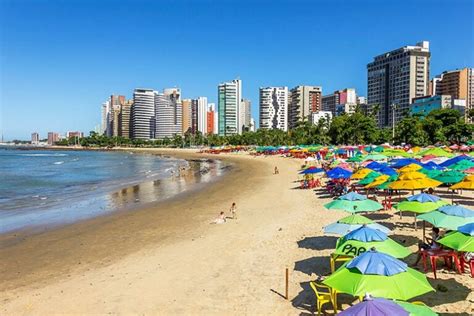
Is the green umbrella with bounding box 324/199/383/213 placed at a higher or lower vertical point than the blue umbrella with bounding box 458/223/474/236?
lower

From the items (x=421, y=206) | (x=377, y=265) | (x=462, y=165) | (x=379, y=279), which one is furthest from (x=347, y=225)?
(x=462, y=165)

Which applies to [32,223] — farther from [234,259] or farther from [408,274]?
[408,274]

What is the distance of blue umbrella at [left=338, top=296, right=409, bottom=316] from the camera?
5.00m


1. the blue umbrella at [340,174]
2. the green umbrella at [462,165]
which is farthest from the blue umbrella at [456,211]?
the green umbrella at [462,165]

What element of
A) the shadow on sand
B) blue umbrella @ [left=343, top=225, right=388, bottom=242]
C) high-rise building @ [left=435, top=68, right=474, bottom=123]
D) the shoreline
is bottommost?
the shoreline

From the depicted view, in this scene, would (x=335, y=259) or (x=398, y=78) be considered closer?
(x=335, y=259)

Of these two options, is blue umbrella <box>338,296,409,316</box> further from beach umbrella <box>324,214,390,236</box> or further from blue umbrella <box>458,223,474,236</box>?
beach umbrella <box>324,214,390,236</box>

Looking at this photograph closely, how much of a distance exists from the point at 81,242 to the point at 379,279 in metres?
13.6

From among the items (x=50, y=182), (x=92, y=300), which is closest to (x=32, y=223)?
(x=92, y=300)

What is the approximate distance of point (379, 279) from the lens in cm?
652

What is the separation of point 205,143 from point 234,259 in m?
167

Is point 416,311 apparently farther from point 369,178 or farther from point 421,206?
point 369,178

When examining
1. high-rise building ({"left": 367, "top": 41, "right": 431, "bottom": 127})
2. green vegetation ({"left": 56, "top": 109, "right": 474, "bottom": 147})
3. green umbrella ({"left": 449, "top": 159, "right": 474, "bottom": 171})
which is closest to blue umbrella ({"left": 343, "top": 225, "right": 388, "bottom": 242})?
green umbrella ({"left": 449, "top": 159, "right": 474, "bottom": 171})

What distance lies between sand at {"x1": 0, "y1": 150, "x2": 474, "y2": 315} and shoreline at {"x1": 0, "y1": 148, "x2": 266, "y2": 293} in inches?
1.6
